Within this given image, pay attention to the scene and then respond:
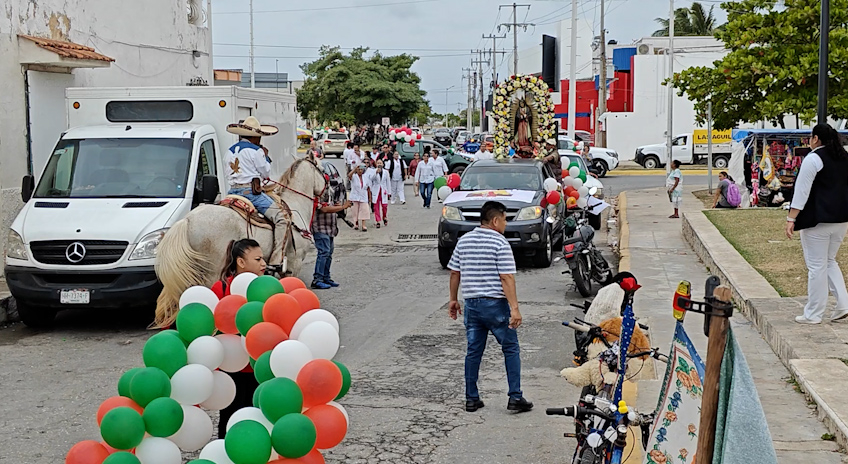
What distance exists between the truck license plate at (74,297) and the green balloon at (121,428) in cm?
655

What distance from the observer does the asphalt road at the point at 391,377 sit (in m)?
6.83

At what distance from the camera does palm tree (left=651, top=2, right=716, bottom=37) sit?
6819cm

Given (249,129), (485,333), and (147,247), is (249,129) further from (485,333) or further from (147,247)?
(485,333)

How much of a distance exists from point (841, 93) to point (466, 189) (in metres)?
10.7

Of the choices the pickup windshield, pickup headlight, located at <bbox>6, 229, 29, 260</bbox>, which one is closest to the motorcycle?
the pickup windshield

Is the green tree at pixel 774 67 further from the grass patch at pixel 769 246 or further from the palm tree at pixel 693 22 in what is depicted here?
the palm tree at pixel 693 22

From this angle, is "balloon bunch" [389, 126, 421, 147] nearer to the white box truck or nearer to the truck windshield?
the white box truck

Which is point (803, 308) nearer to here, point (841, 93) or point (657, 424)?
point (657, 424)

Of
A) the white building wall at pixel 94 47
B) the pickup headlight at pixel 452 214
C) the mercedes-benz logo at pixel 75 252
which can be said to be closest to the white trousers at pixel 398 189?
the white building wall at pixel 94 47

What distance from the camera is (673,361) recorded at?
4605mm

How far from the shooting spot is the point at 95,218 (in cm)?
1081

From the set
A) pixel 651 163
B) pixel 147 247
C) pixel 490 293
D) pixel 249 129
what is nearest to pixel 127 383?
pixel 490 293

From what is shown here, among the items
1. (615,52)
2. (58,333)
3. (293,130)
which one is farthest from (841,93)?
(615,52)

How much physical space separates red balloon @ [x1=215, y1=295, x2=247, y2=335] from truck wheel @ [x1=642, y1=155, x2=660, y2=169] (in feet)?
136
